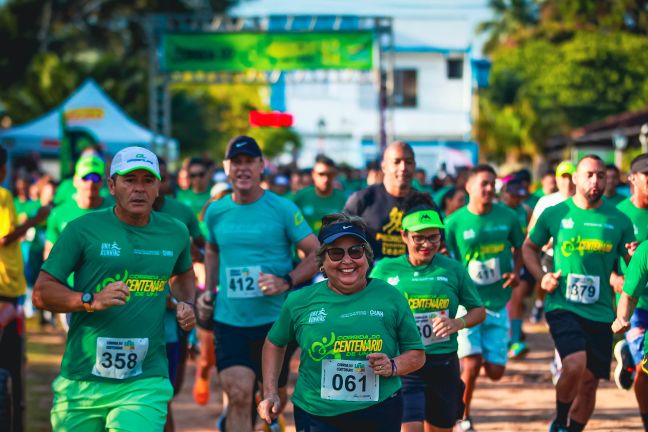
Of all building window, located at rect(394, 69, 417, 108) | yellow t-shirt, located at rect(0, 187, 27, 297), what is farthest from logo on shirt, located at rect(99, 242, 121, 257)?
building window, located at rect(394, 69, 417, 108)

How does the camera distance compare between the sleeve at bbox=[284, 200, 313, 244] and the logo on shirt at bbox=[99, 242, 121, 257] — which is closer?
the logo on shirt at bbox=[99, 242, 121, 257]

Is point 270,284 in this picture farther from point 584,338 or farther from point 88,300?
point 584,338

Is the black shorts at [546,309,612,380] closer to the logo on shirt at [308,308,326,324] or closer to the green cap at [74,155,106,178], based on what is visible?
the logo on shirt at [308,308,326,324]

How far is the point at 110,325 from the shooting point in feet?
17.3

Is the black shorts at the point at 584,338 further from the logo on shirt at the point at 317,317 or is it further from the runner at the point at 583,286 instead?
the logo on shirt at the point at 317,317

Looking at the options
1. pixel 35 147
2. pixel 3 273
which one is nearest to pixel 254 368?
pixel 3 273

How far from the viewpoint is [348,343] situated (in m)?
5.02

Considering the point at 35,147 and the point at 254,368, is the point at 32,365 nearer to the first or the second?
the point at 254,368

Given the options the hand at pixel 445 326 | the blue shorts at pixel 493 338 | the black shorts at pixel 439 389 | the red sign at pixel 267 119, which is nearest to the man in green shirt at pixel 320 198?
the red sign at pixel 267 119

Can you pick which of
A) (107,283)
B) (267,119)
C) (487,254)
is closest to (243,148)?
(107,283)

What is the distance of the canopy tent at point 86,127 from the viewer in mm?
22422

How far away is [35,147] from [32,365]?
1172 centimetres

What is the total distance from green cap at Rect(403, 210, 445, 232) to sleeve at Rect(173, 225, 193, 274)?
1.50m

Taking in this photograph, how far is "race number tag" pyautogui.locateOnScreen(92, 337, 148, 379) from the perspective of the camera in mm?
5250
